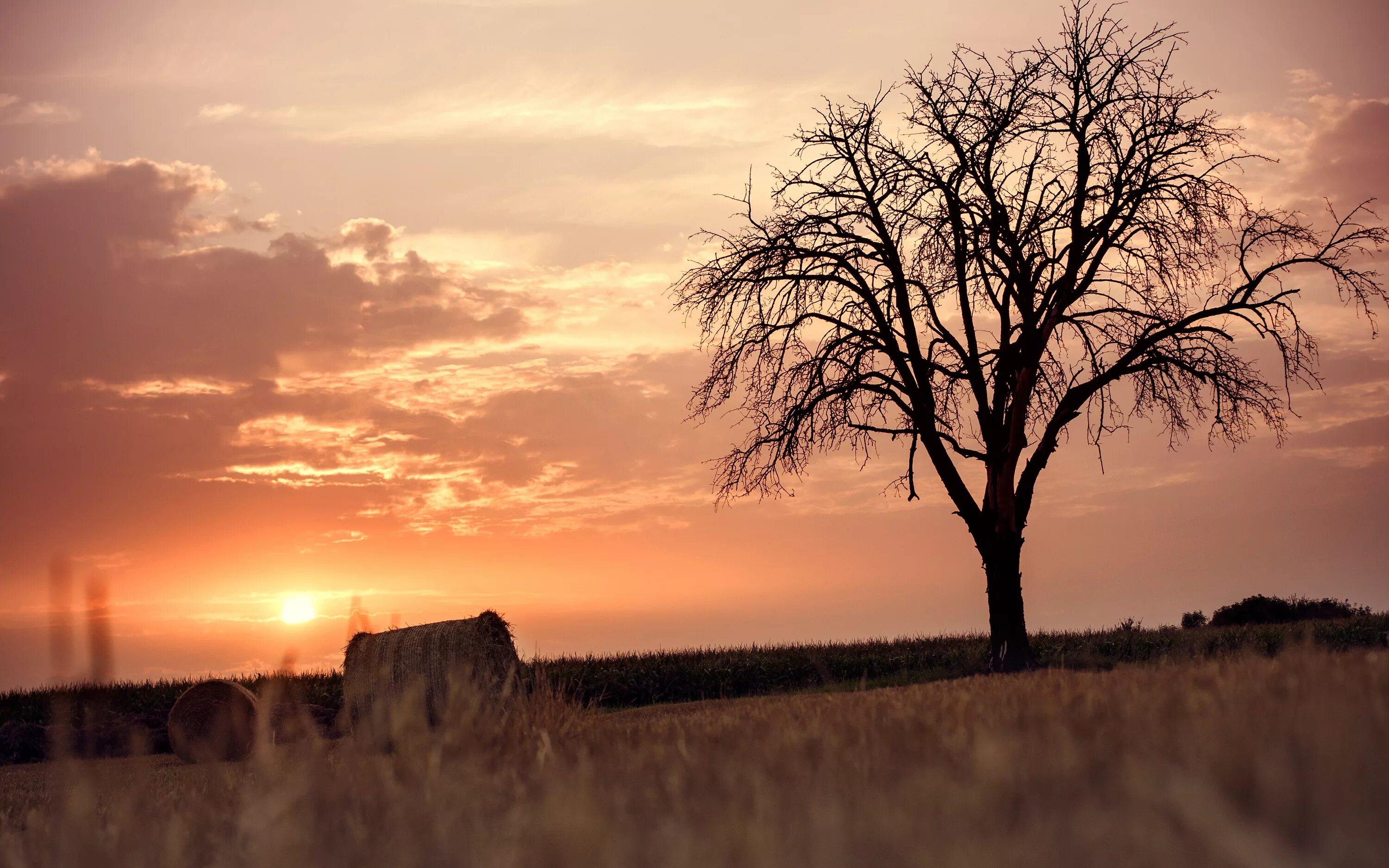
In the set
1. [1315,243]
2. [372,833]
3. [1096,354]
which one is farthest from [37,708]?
[1315,243]

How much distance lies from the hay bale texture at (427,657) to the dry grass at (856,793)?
35.2 feet

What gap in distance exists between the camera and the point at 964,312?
766 inches

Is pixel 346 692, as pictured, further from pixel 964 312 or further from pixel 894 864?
pixel 894 864

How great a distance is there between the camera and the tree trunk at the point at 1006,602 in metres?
18.4

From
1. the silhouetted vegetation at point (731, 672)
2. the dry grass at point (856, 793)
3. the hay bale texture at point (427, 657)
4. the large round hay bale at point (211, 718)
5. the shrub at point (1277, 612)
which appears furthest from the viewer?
the shrub at point (1277, 612)

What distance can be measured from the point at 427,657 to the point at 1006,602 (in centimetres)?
1006

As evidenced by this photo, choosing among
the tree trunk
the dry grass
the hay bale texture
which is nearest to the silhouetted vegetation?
the tree trunk

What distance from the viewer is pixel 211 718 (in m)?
17.1

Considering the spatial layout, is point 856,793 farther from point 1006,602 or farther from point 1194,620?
point 1194,620

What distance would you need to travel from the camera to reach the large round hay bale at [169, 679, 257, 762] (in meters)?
17.0

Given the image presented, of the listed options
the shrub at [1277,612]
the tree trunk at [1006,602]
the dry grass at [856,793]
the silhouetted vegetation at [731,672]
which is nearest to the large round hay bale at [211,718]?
the silhouetted vegetation at [731,672]

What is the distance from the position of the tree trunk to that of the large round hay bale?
1272cm

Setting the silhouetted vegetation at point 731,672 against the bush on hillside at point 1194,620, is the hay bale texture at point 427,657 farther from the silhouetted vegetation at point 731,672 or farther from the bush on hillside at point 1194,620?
the bush on hillside at point 1194,620

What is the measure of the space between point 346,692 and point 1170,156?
16623 mm
